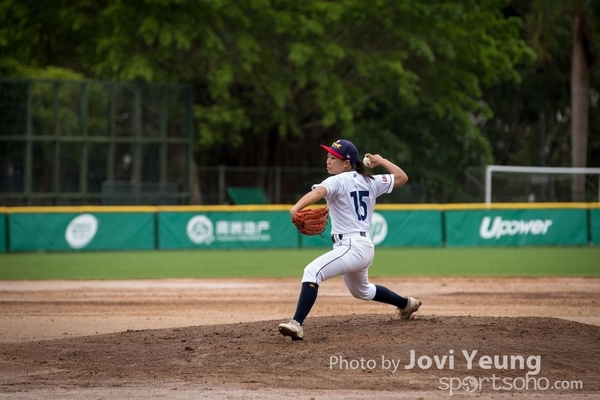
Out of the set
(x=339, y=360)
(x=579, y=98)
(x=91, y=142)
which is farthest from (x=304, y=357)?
(x=579, y=98)

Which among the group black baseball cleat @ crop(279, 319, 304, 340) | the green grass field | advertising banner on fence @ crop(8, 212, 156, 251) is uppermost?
black baseball cleat @ crop(279, 319, 304, 340)

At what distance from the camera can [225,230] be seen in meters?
24.6

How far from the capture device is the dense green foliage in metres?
30.4

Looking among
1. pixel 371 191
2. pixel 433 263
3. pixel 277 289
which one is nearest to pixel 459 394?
pixel 371 191

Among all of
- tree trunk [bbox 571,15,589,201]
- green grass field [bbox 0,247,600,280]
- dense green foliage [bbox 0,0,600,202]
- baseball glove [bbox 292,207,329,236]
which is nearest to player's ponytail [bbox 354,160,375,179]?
baseball glove [bbox 292,207,329,236]

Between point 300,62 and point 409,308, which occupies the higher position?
point 300,62

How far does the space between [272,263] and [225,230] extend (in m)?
4.15

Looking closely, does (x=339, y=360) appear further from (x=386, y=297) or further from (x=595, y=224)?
(x=595, y=224)

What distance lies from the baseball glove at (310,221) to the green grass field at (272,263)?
9532 mm

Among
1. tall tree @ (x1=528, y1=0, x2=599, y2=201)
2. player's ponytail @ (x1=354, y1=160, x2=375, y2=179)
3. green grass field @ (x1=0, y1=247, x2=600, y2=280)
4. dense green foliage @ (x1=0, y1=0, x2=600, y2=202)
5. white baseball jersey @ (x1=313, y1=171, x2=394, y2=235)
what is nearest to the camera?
white baseball jersey @ (x1=313, y1=171, x2=394, y2=235)

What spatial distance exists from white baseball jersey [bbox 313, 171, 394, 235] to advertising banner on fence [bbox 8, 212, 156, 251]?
1635 cm

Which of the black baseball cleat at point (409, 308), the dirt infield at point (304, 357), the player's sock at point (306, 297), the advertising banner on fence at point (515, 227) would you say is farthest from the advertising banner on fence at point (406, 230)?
the player's sock at point (306, 297)

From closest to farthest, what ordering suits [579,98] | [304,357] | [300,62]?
[304,357], [300,62], [579,98]

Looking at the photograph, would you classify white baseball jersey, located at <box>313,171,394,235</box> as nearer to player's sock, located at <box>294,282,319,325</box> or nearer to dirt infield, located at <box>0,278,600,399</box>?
player's sock, located at <box>294,282,319,325</box>
